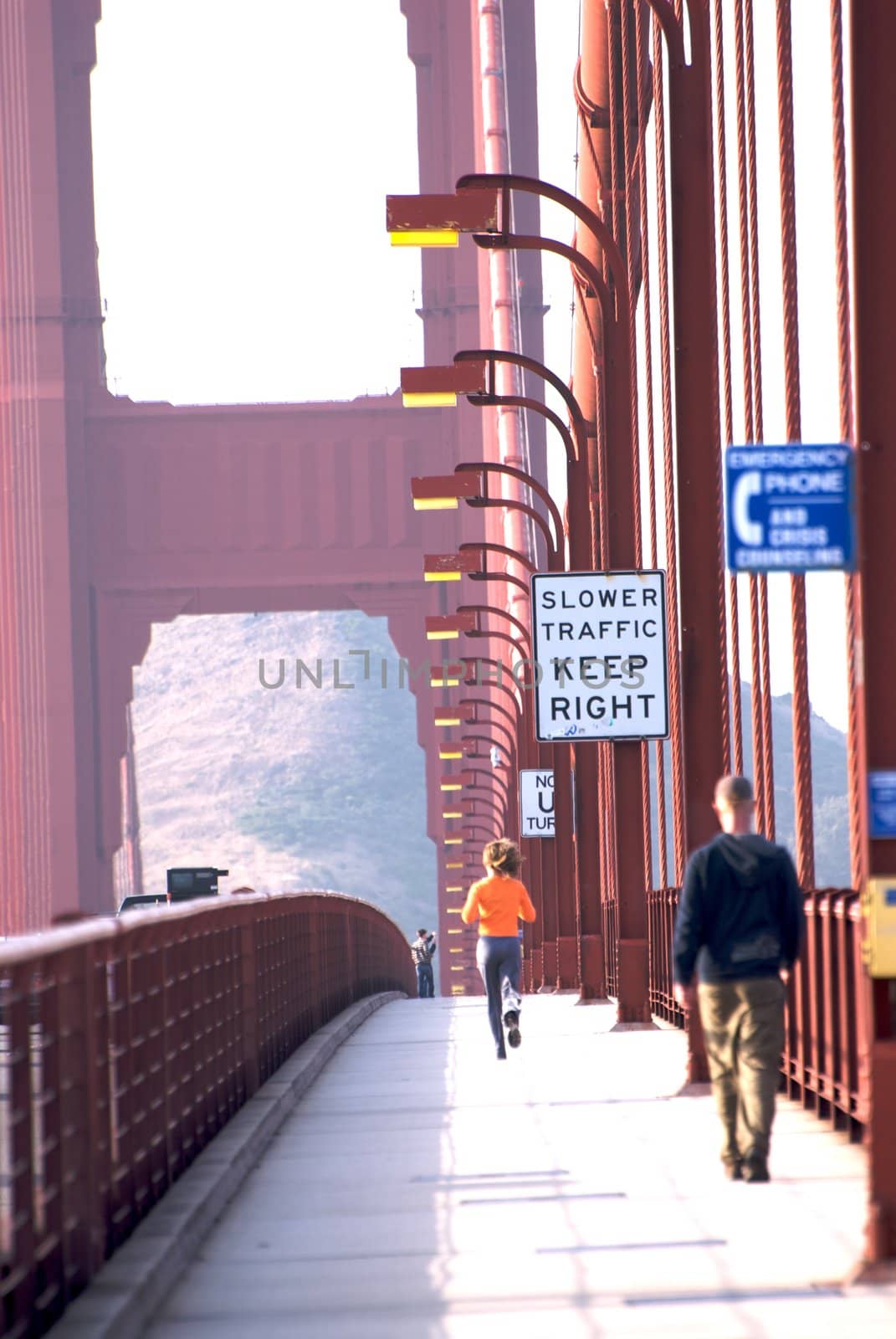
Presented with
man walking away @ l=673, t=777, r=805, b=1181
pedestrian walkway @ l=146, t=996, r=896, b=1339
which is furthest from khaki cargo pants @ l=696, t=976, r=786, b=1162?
pedestrian walkway @ l=146, t=996, r=896, b=1339

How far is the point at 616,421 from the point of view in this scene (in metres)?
20.1

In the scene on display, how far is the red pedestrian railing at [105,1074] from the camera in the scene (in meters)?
6.22

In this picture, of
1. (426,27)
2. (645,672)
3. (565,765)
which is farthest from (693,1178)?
(426,27)

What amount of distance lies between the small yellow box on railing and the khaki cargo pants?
204cm

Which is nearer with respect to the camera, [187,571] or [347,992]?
[347,992]

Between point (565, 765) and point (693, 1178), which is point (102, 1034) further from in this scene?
point (565, 765)

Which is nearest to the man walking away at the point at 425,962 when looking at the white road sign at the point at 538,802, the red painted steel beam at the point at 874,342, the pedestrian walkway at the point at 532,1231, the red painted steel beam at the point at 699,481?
the white road sign at the point at 538,802

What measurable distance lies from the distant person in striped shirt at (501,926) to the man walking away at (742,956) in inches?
267

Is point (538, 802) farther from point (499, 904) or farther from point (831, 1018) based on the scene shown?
point (831, 1018)

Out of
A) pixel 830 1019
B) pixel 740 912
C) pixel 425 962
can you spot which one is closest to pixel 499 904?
pixel 830 1019

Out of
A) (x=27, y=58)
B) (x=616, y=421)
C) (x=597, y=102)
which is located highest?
(x=27, y=58)

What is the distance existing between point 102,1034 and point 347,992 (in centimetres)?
1915

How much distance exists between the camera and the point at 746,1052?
9211 mm

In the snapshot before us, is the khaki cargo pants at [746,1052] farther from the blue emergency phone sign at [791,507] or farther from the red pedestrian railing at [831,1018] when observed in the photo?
the blue emergency phone sign at [791,507]
